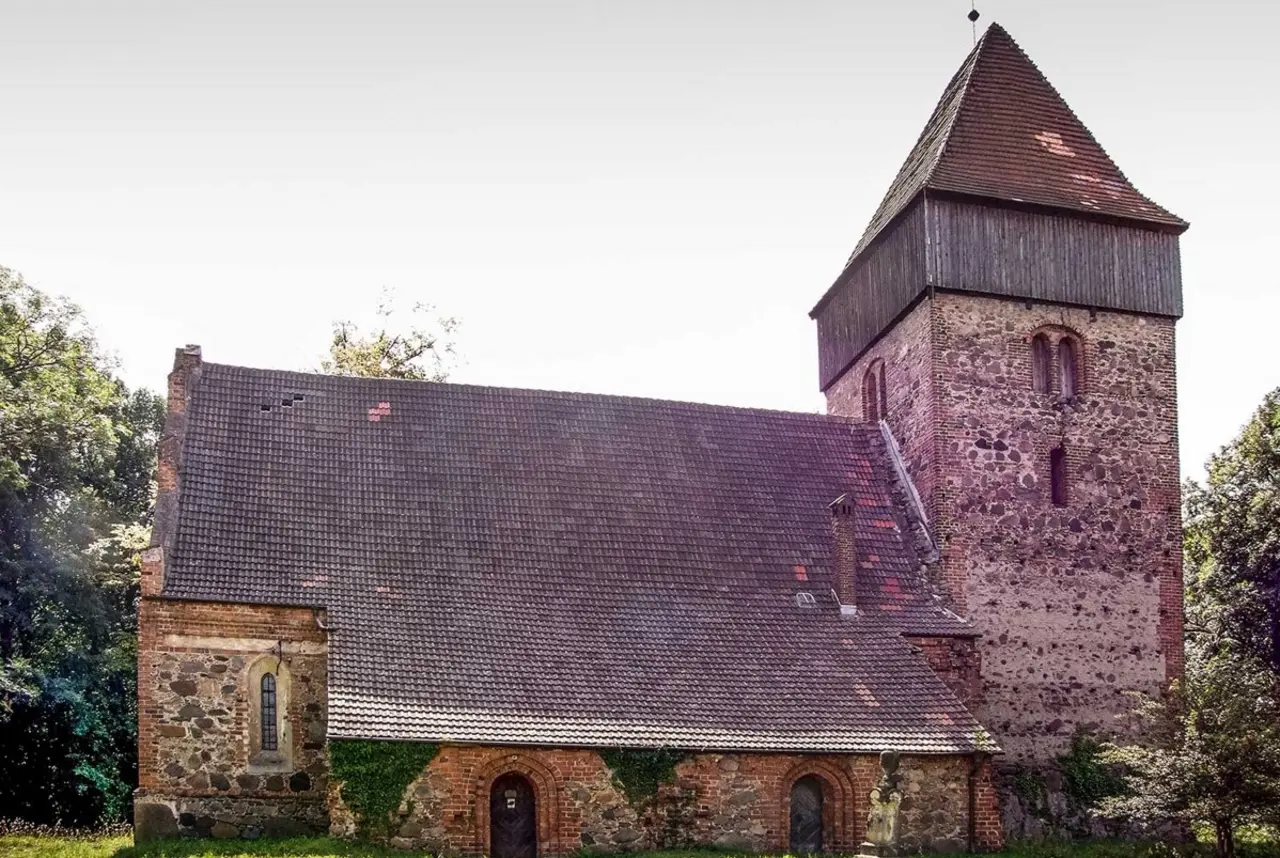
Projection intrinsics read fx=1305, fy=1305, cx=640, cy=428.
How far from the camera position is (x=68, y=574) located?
96.3ft

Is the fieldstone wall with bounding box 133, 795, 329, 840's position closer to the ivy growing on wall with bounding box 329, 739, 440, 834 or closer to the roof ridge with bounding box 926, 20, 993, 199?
the ivy growing on wall with bounding box 329, 739, 440, 834

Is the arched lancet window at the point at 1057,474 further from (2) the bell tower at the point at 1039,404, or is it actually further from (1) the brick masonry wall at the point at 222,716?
(1) the brick masonry wall at the point at 222,716

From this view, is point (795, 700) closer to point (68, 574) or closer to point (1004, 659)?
point (1004, 659)

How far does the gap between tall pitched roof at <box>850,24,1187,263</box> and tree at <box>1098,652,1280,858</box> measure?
926 cm

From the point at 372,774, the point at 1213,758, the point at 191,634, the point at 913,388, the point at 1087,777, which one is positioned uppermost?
the point at 913,388

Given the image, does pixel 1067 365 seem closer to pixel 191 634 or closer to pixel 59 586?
pixel 191 634

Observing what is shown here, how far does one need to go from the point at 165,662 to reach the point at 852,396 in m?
15.0

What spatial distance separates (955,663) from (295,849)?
36.1 ft

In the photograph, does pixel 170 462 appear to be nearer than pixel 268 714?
No

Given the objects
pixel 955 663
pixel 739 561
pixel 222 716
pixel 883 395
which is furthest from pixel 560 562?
pixel 883 395

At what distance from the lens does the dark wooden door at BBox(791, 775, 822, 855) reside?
64.4 ft

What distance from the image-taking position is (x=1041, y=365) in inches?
975

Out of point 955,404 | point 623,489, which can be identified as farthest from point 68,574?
point 955,404

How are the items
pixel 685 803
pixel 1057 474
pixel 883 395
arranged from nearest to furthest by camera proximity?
pixel 685 803
pixel 1057 474
pixel 883 395
